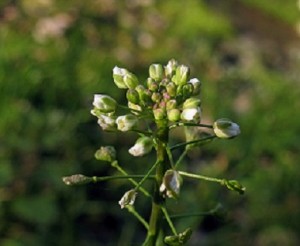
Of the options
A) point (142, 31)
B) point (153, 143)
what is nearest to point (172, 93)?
point (153, 143)

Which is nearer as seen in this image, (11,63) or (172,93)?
(172,93)

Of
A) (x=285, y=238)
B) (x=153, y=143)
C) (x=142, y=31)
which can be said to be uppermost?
(x=153, y=143)

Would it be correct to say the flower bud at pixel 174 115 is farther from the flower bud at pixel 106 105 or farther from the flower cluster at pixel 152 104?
the flower bud at pixel 106 105

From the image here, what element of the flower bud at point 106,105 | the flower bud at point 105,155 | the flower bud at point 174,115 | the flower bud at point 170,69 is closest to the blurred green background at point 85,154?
the flower bud at point 105,155

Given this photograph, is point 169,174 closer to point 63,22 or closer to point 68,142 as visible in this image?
point 68,142

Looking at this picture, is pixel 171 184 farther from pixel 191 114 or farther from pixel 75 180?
pixel 75 180
